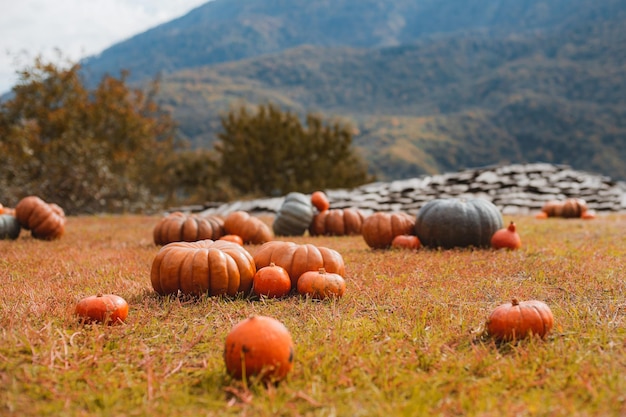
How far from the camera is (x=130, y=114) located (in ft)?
89.1

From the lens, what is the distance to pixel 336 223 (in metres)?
10.5

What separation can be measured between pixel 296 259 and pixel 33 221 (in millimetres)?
6058

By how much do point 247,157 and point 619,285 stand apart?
24.6m

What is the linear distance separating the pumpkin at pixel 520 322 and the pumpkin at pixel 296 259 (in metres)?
1.83

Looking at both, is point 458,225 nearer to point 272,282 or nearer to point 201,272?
point 272,282

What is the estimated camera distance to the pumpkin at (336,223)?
10.5 meters

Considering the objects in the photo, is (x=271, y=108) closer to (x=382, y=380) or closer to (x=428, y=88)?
(x=382, y=380)

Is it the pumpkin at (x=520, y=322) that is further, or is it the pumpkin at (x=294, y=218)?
the pumpkin at (x=294, y=218)

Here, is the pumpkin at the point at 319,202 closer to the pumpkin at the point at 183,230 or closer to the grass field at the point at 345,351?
the pumpkin at the point at 183,230

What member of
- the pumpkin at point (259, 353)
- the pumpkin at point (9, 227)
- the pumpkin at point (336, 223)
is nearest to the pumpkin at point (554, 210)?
the pumpkin at point (336, 223)

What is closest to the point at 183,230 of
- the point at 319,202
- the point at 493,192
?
the point at 319,202

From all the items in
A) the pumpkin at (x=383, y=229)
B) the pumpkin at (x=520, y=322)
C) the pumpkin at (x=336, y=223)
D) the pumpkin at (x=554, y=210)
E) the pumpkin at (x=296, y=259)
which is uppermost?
the pumpkin at (x=296, y=259)

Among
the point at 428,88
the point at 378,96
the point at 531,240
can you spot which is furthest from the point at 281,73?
the point at 531,240

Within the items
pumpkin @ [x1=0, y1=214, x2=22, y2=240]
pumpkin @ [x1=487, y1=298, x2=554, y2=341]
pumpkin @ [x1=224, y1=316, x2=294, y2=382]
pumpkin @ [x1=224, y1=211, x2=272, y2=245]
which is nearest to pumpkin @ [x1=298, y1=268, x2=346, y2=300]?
pumpkin @ [x1=487, y1=298, x2=554, y2=341]
